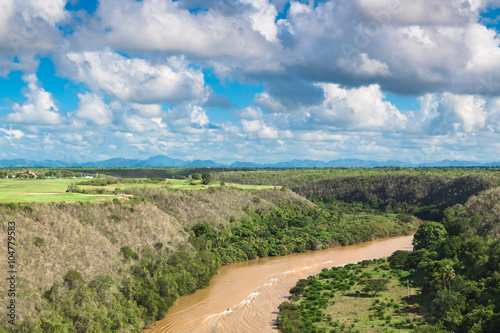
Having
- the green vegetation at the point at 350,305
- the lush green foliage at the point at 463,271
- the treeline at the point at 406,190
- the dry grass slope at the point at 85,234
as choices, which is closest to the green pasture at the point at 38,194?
the dry grass slope at the point at 85,234

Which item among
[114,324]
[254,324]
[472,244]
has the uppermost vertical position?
[472,244]

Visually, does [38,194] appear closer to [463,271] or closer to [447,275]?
[447,275]

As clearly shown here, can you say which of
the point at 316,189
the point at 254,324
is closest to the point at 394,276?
the point at 254,324

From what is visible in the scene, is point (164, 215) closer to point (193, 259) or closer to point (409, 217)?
point (193, 259)

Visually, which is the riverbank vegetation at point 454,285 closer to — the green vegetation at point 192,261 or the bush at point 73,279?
the green vegetation at point 192,261

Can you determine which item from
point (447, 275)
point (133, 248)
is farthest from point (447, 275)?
point (133, 248)

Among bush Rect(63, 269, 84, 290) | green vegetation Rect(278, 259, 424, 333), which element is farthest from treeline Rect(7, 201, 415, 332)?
green vegetation Rect(278, 259, 424, 333)
